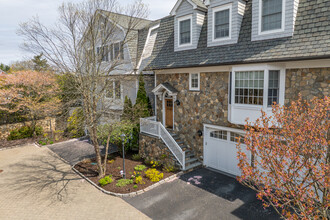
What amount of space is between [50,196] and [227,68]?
9.99 metres

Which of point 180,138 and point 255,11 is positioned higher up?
point 255,11

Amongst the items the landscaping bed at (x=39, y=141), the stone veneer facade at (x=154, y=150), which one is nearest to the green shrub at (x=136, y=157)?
the stone veneer facade at (x=154, y=150)

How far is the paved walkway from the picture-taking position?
27.3 feet

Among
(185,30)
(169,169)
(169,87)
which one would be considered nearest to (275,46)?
(185,30)

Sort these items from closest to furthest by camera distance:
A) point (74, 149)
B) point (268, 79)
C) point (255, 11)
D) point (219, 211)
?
1. point (219, 211)
2. point (268, 79)
3. point (255, 11)
4. point (74, 149)

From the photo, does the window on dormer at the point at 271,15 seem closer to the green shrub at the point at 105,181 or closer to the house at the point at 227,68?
the house at the point at 227,68

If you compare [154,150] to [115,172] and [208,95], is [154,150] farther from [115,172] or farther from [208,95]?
[208,95]

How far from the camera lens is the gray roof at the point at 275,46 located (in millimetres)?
7855

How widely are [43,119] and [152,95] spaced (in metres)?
11.6

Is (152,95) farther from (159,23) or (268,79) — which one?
(268,79)

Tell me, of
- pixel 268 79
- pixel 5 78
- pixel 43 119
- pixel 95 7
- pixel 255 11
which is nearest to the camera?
pixel 268 79

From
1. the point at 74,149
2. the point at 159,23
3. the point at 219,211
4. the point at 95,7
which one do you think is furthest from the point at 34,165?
the point at 159,23

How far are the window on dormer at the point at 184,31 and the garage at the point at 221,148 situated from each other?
5.00 meters

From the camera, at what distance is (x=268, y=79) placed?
873 cm
